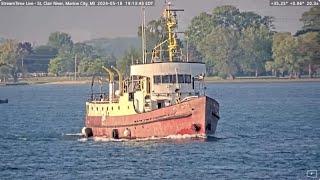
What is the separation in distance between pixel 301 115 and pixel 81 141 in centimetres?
4661

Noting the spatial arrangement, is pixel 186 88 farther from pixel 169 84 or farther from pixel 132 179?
pixel 132 179

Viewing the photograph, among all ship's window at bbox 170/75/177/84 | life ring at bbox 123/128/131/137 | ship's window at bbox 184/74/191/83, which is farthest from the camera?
ship's window at bbox 184/74/191/83

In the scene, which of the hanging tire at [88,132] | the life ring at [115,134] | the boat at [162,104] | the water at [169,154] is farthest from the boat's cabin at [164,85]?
the hanging tire at [88,132]

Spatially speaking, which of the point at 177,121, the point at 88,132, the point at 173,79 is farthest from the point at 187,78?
the point at 88,132

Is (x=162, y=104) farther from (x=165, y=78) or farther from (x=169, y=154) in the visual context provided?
(x=169, y=154)

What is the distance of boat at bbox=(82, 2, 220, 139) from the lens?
323 feet

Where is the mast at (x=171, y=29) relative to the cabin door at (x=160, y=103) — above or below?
above

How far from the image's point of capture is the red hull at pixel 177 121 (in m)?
97.9

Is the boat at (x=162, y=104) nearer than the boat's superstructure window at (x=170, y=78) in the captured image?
Yes

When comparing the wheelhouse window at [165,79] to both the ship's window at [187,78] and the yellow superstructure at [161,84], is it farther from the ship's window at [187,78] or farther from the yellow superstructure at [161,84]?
the ship's window at [187,78]

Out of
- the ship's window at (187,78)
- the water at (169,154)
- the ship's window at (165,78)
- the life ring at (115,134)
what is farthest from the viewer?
the life ring at (115,134)

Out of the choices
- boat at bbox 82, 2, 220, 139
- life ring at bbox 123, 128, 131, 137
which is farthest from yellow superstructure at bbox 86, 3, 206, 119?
life ring at bbox 123, 128, 131, 137

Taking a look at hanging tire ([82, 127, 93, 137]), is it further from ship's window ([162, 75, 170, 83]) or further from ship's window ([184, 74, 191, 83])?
ship's window ([184, 74, 191, 83])

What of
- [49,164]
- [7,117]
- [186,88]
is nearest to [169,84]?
[186,88]
